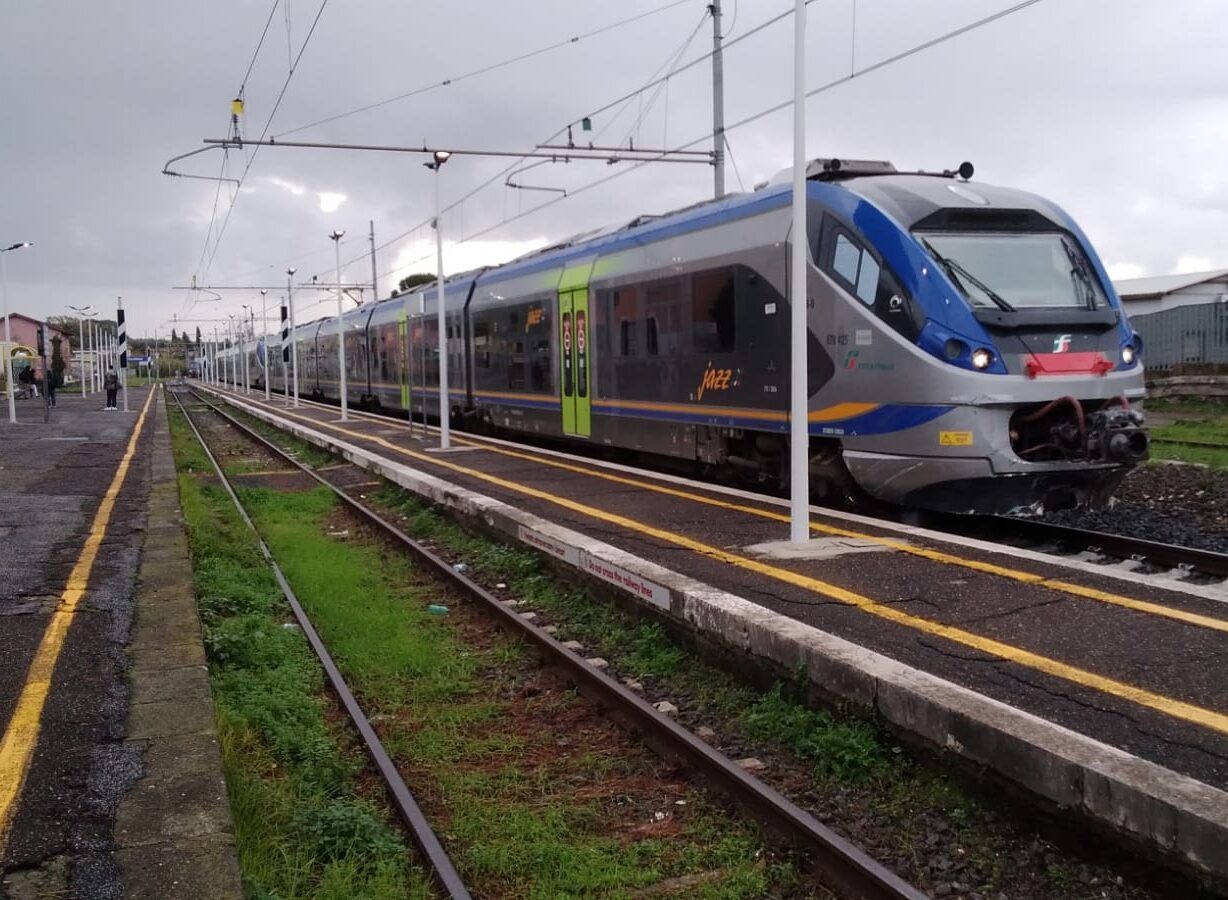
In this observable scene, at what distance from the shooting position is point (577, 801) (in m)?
4.73

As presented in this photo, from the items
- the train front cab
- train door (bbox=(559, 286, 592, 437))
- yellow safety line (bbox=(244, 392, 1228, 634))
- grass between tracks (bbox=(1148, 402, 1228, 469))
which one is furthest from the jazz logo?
grass between tracks (bbox=(1148, 402, 1228, 469))

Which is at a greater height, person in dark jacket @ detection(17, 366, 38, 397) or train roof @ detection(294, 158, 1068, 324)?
train roof @ detection(294, 158, 1068, 324)

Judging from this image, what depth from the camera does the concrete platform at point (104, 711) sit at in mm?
3482

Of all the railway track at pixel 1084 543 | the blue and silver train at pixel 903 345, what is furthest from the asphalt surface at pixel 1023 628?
the railway track at pixel 1084 543

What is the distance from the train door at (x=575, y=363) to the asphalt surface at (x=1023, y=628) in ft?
19.0

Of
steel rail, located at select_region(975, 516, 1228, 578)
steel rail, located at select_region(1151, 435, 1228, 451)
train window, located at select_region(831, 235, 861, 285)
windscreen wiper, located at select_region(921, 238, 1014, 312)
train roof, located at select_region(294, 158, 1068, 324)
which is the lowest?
steel rail, located at select_region(975, 516, 1228, 578)

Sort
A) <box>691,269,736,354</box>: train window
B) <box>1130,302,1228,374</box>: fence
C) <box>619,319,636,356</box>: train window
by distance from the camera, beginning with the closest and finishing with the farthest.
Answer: <box>691,269,736,354</box>: train window
<box>619,319,636,356</box>: train window
<box>1130,302,1228,374</box>: fence

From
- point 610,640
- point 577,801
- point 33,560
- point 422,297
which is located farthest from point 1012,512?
point 422,297

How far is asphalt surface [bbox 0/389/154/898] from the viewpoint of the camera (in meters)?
3.49

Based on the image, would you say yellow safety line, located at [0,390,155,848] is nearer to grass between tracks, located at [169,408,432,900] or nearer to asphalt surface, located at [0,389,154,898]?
asphalt surface, located at [0,389,154,898]

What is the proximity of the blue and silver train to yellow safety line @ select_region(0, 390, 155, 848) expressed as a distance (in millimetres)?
6303

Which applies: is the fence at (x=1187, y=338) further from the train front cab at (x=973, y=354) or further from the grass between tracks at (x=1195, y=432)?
the train front cab at (x=973, y=354)

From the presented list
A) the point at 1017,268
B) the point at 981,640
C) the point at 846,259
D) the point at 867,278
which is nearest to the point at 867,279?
the point at 867,278

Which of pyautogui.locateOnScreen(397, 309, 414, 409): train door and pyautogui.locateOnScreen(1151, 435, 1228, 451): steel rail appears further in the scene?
pyautogui.locateOnScreen(397, 309, 414, 409): train door
